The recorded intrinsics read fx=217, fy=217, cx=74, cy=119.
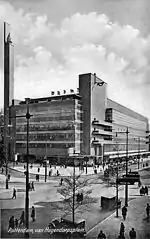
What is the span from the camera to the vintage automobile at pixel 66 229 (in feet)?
11.2

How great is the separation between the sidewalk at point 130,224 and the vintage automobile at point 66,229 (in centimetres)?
14

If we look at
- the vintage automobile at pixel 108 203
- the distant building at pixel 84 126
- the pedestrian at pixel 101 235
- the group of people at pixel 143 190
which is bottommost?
the pedestrian at pixel 101 235

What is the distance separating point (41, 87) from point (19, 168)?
177 cm

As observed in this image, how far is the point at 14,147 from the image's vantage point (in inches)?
198

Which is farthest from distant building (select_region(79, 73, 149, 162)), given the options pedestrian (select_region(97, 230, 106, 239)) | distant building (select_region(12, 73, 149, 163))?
pedestrian (select_region(97, 230, 106, 239))

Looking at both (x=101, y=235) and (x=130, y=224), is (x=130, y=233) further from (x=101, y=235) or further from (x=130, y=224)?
(x=101, y=235)

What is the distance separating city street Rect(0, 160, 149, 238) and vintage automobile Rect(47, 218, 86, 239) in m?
0.09

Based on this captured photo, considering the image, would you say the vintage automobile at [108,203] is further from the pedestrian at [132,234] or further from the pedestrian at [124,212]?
the pedestrian at [132,234]

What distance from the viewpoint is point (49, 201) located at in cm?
393

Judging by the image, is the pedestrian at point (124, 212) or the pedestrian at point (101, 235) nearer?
the pedestrian at point (101, 235)

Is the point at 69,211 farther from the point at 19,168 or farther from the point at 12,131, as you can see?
the point at 12,131

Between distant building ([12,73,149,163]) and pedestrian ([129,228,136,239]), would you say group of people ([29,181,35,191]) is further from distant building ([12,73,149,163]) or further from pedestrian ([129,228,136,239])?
pedestrian ([129,228,136,239])

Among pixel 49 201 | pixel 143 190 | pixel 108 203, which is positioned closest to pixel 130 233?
pixel 108 203

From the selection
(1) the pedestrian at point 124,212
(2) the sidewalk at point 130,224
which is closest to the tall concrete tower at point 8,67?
(2) the sidewalk at point 130,224
